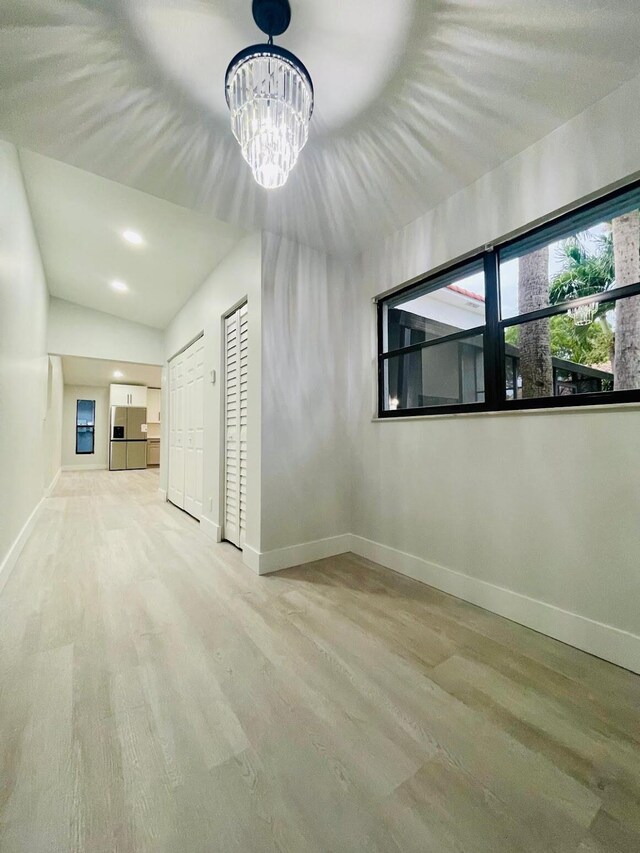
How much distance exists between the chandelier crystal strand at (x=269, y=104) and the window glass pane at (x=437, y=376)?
1.47 meters

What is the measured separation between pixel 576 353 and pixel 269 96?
1.80 meters

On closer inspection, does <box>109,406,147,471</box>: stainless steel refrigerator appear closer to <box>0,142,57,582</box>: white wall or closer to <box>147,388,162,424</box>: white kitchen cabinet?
<box>147,388,162,424</box>: white kitchen cabinet

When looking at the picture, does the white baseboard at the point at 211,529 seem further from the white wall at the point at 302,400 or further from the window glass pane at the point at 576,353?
the window glass pane at the point at 576,353

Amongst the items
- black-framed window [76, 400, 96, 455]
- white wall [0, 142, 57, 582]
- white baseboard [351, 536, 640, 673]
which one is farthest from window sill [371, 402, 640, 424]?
black-framed window [76, 400, 96, 455]

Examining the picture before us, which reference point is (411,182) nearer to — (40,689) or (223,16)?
(223,16)

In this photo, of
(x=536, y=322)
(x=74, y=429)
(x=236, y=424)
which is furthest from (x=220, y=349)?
(x=74, y=429)

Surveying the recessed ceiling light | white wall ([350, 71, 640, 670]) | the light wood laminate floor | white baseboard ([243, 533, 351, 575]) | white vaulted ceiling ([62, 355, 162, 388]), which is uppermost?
the recessed ceiling light

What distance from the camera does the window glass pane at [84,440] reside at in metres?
9.48

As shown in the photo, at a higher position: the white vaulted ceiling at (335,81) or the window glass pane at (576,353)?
the white vaulted ceiling at (335,81)

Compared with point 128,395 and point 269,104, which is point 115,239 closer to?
point 269,104

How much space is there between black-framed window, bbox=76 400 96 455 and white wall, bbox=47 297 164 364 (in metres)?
5.52

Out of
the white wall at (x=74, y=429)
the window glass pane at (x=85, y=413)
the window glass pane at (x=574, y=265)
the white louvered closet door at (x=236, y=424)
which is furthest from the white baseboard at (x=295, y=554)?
the window glass pane at (x=85, y=413)

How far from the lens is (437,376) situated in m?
2.37

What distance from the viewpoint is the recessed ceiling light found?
118 inches
